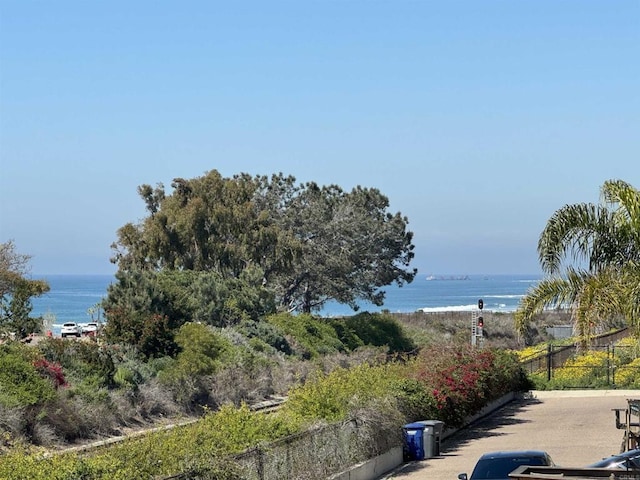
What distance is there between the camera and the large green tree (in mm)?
42219

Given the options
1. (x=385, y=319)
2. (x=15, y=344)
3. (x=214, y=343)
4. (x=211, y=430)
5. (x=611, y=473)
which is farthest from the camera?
(x=385, y=319)

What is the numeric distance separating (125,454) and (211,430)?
334cm

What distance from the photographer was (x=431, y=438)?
26859mm

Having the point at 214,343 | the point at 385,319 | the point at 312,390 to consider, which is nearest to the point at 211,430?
the point at 312,390

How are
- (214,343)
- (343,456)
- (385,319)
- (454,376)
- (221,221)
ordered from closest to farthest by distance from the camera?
1. (343,456)
2. (454,376)
3. (214,343)
4. (221,221)
5. (385,319)

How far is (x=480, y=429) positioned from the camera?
106 ft

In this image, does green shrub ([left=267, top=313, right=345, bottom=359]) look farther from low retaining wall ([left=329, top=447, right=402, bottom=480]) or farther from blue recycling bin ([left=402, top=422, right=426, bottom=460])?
low retaining wall ([left=329, top=447, right=402, bottom=480])

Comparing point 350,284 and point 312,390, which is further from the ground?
point 350,284

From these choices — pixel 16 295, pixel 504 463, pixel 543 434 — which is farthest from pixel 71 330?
pixel 504 463

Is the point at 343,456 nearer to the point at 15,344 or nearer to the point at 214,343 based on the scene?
the point at 15,344

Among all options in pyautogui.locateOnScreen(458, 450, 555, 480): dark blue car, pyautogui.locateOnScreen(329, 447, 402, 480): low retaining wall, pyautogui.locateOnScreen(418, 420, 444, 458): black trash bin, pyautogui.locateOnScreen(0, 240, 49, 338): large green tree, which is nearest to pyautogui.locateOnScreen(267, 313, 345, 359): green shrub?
pyautogui.locateOnScreen(0, 240, 49, 338): large green tree

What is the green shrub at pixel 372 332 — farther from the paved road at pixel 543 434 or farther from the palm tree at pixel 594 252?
the palm tree at pixel 594 252

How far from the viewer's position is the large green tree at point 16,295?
42219 mm

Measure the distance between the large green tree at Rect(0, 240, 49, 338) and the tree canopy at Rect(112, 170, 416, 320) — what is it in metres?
12.2
